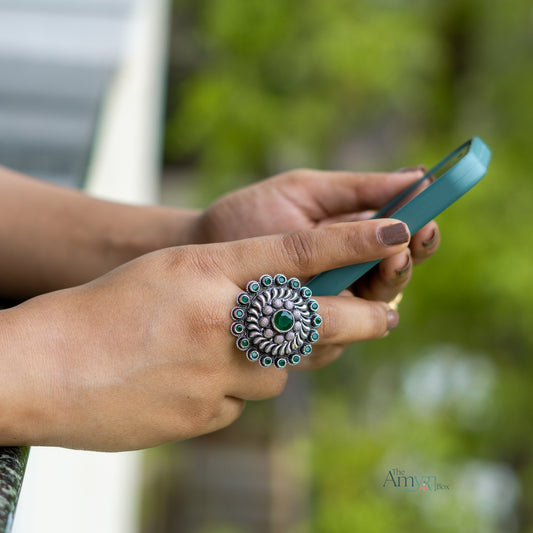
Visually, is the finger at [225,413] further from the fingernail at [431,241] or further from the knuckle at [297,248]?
the fingernail at [431,241]

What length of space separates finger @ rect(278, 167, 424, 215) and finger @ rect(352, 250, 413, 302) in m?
0.19

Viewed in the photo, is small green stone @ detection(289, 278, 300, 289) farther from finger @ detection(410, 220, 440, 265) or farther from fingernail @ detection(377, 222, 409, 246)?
finger @ detection(410, 220, 440, 265)

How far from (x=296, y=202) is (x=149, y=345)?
1.85 ft

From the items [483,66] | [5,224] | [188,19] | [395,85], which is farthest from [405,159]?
[5,224]

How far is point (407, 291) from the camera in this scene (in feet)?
14.3

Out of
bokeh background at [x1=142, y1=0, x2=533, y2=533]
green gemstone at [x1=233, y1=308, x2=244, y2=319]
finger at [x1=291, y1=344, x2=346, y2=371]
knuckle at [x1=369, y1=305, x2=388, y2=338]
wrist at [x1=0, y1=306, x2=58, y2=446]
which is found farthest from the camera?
bokeh background at [x1=142, y1=0, x2=533, y2=533]

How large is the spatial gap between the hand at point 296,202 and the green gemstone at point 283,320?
1.34 feet

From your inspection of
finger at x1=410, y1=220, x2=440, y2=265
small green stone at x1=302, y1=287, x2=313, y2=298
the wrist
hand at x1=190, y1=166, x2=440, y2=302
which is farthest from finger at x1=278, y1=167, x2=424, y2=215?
the wrist

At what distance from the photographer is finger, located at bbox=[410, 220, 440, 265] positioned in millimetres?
932

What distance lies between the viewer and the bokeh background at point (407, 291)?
4.06 m

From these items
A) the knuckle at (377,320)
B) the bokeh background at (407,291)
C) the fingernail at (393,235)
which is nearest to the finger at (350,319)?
the knuckle at (377,320)

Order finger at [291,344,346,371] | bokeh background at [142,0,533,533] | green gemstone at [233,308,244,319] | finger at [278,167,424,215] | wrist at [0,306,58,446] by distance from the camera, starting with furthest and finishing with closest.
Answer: bokeh background at [142,0,533,533]
finger at [278,167,424,215]
finger at [291,344,346,371]
green gemstone at [233,308,244,319]
wrist at [0,306,58,446]

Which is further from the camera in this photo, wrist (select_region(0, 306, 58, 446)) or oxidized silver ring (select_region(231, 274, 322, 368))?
oxidized silver ring (select_region(231, 274, 322, 368))

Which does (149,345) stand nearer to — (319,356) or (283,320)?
(283,320)
